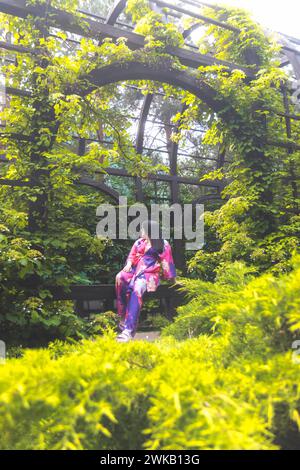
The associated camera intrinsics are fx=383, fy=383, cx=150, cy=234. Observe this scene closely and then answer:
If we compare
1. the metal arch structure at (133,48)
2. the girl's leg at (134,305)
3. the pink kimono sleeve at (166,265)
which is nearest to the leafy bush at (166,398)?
the girl's leg at (134,305)

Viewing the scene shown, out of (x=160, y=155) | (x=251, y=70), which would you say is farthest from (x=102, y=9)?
(x=251, y=70)

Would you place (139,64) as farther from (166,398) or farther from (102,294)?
(166,398)

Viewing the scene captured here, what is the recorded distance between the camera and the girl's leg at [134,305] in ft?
12.8

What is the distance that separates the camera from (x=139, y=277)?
4.09m

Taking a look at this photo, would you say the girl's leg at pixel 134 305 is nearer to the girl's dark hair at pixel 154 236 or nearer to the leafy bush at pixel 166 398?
the girl's dark hair at pixel 154 236

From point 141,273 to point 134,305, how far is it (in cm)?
35

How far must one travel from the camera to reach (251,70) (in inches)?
204

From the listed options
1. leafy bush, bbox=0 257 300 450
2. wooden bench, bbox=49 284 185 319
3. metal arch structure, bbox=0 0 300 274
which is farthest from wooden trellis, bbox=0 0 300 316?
leafy bush, bbox=0 257 300 450

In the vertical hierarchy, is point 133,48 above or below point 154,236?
above

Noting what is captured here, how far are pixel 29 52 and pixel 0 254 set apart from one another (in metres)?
2.05

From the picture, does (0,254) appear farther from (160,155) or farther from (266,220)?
(160,155)

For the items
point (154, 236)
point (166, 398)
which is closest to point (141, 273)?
point (154, 236)

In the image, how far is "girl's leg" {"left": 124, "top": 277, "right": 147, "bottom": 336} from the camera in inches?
153

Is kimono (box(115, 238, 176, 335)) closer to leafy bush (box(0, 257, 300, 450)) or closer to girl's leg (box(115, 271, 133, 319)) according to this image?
girl's leg (box(115, 271, 133, 319))
